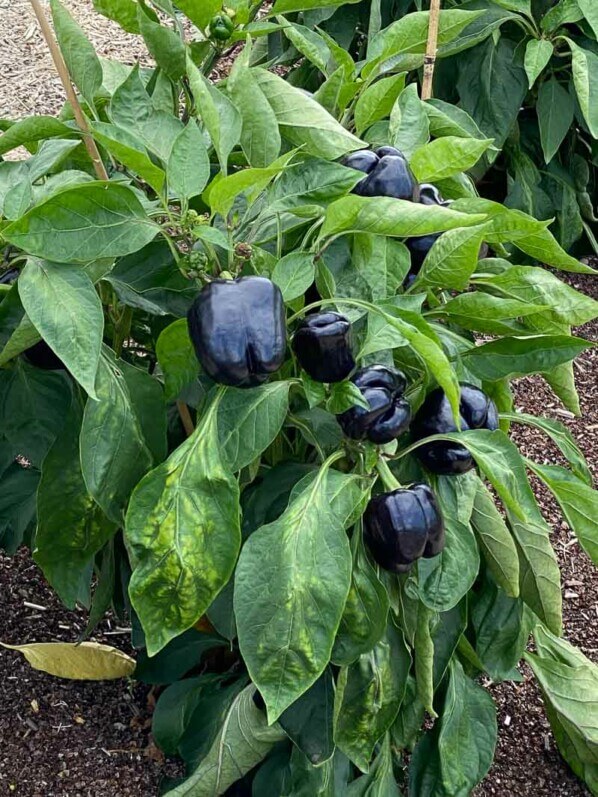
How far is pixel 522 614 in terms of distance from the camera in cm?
138

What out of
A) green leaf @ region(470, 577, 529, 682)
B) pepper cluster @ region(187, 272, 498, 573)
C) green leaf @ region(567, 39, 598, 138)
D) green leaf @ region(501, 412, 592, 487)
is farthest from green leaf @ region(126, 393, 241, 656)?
green leaf @ region(567, 39, 598, 138)

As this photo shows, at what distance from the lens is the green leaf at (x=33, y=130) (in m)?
1.05

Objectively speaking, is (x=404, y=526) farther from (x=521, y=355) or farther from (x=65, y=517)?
(x=65, y=517)

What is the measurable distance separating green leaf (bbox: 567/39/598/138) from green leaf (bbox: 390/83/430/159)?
3.56ft

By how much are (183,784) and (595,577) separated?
1031 mm

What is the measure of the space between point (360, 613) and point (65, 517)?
33 centimetres

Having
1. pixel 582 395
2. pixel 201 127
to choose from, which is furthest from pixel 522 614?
pixel 582 395

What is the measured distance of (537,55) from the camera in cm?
228

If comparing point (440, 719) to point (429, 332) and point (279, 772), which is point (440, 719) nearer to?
point (279, 772)

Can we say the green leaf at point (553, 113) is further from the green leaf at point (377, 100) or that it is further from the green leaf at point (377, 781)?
the green leaf at point (377, 781)

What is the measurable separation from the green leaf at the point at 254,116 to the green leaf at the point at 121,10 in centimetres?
22

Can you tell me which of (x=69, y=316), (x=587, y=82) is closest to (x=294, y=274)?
(x=69, y=316)

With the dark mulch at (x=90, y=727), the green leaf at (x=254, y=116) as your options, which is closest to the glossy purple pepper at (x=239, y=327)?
the green leaf at (x=254, y=116)

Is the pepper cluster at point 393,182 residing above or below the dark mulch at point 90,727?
above
